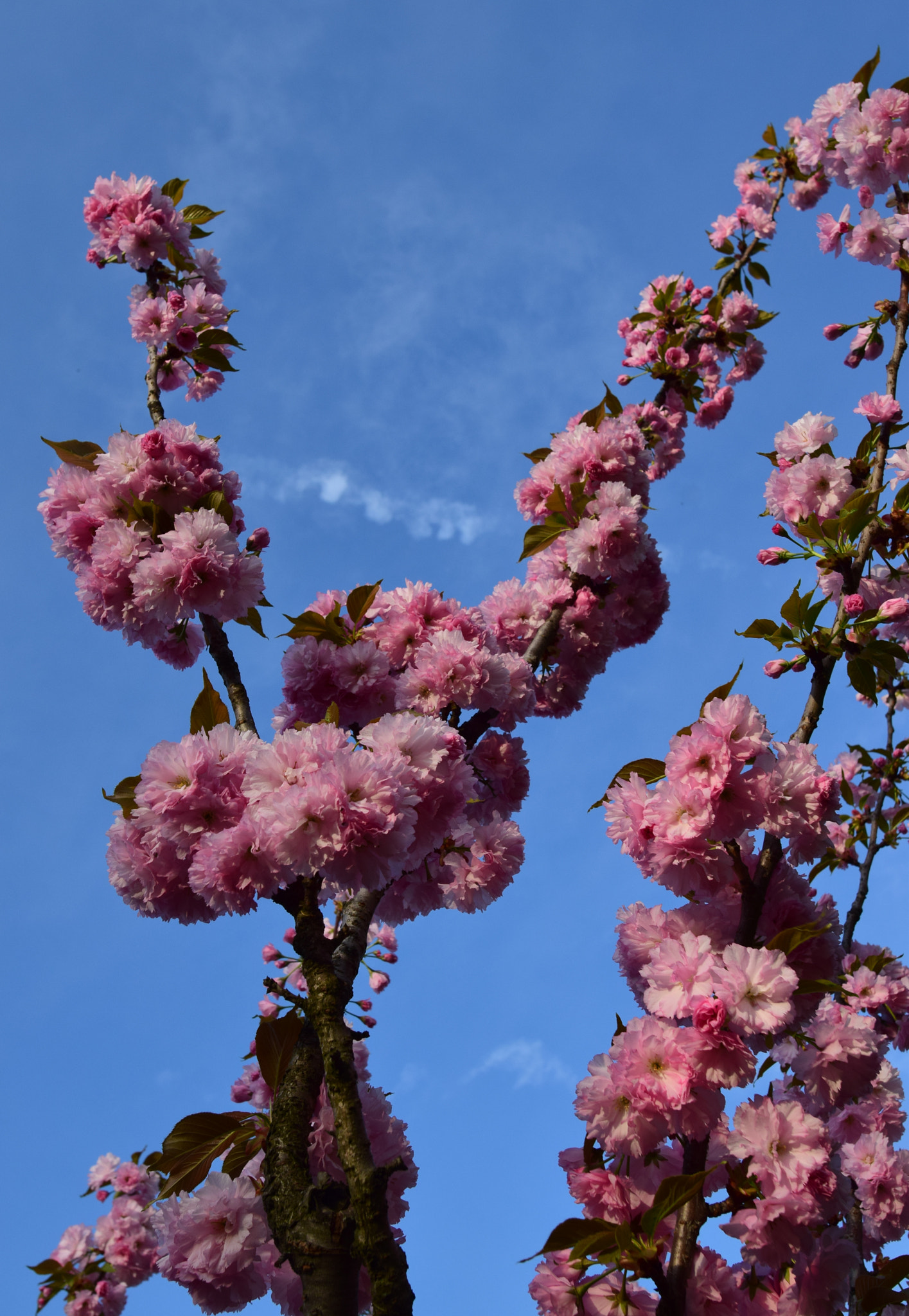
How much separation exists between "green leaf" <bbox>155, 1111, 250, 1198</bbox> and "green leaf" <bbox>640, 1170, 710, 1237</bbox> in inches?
40.1

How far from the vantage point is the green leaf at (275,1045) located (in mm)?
2291

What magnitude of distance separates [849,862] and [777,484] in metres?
3.26

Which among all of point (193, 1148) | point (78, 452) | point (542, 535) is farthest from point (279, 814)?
point (542, 535)

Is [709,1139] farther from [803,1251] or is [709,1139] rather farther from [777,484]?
[777,484]

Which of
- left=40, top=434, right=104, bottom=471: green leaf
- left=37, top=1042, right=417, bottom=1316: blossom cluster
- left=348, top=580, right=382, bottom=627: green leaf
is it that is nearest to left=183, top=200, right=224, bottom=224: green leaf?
left=40, top=434, right=104, bottom=471: green leaf

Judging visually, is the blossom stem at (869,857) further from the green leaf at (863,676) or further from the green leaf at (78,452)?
the green leaf at (78,452)

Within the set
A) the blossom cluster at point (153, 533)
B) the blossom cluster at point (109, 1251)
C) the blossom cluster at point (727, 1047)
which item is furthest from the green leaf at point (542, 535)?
the blossom cluster at point (109, 1251)

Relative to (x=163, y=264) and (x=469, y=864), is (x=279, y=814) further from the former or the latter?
(x=163, y=264)

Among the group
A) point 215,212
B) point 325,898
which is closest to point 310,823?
point 325,898

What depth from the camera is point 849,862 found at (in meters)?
5.70

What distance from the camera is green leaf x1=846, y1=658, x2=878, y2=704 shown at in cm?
262

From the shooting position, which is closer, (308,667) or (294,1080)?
(294,1080)

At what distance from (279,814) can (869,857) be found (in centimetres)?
400

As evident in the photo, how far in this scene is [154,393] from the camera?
3.28 metres
